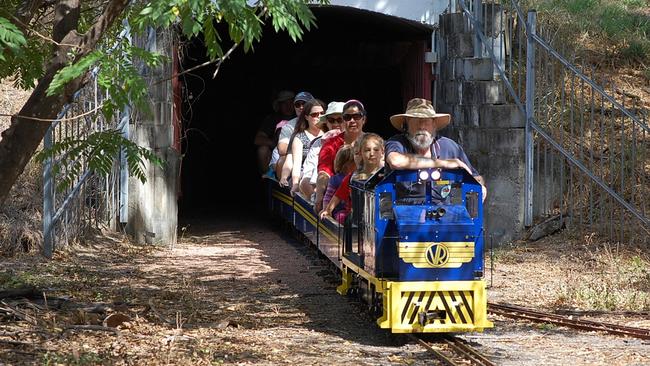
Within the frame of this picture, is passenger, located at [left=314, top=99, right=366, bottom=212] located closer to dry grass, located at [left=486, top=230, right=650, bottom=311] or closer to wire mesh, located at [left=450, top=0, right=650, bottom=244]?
dry grass, located at [left=486, top=230, right=650, bottom=311]

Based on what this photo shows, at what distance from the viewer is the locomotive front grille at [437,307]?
9.23m

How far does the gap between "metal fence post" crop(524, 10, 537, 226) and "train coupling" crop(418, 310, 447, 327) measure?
22.3 ft

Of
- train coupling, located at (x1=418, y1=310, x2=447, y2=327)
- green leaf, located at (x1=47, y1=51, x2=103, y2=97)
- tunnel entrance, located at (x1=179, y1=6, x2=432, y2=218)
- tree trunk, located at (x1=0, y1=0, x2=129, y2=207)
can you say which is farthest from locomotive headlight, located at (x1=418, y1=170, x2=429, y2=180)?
tunnel entrance, located at (x1=179, y1=6, x2=432, y2=218)

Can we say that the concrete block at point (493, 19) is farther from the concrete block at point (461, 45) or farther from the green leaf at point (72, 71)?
the green leaf at point (72, 71)

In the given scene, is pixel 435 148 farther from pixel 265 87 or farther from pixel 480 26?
pixel 265 87

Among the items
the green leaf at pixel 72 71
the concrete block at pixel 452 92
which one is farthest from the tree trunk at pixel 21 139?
the concrete block at pixel 452 92

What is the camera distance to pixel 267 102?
2947 centimetres

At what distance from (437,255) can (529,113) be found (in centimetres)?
689

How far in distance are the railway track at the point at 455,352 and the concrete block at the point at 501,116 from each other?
22.2 ft

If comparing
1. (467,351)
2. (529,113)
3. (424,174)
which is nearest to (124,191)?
(529,113)

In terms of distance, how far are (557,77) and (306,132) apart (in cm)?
442

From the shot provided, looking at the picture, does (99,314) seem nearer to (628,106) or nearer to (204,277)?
(204,277)

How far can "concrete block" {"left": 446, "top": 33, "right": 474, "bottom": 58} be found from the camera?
1706cm

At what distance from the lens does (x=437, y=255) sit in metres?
9.34
